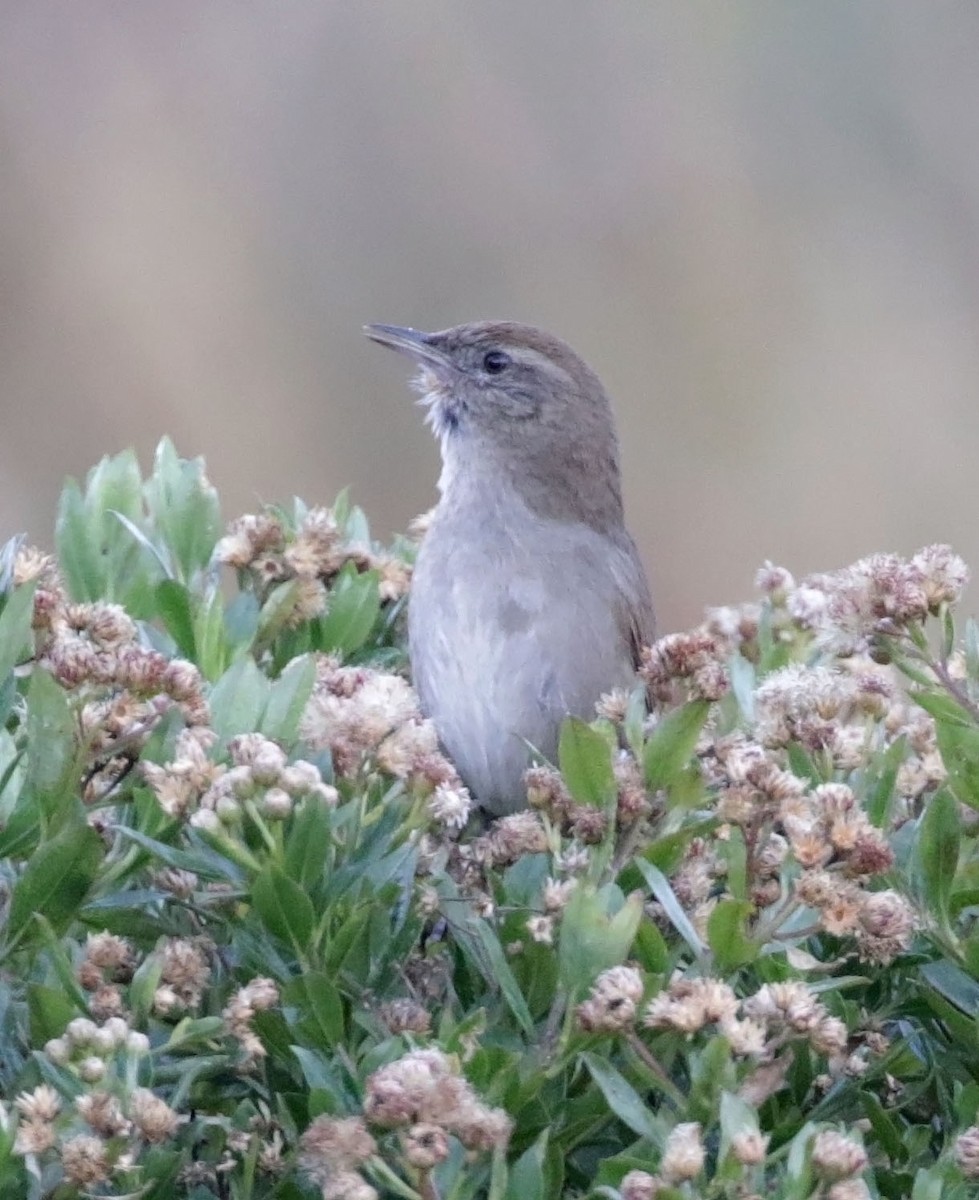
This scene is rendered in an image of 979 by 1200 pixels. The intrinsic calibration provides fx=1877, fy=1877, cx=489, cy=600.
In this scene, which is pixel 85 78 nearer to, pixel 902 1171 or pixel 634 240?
pixel 634 240

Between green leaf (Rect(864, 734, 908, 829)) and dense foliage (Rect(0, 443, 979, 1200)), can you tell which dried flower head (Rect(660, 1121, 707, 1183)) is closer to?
dense foliage (Rect(0, 443, 979, 1200))

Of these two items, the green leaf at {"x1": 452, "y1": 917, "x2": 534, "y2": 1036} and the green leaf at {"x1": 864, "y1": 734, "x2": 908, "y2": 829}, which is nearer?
the green leaf at {"x1": 452, "y1": 917, "x2": 534, "y2": 1036}

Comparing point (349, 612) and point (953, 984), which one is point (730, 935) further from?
point (349, 612)

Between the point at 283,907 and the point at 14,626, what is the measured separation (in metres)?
0.50

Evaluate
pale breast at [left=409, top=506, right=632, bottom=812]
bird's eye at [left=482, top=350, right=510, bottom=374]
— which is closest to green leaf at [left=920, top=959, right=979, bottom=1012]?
pale breast at [left=409, top=506, right=632, bottom=812]

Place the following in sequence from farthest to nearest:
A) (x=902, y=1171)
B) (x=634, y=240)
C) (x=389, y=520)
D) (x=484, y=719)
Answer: (x=634, y=240)
(x=389, y=520)
(x=484, y=719)
(x=902, y=1171)

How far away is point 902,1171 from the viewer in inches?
76.1

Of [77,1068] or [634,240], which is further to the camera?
[634,240]

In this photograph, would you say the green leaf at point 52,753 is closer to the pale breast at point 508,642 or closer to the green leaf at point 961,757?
the green leaf at point 961,757

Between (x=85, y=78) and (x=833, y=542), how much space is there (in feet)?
14.8

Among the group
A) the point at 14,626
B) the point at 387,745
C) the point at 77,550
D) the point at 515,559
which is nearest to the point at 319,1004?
the point at 387,745

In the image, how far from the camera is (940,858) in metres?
2.11

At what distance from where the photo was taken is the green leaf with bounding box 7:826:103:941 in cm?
190

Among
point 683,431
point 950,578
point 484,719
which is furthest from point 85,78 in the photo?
point 950,578
